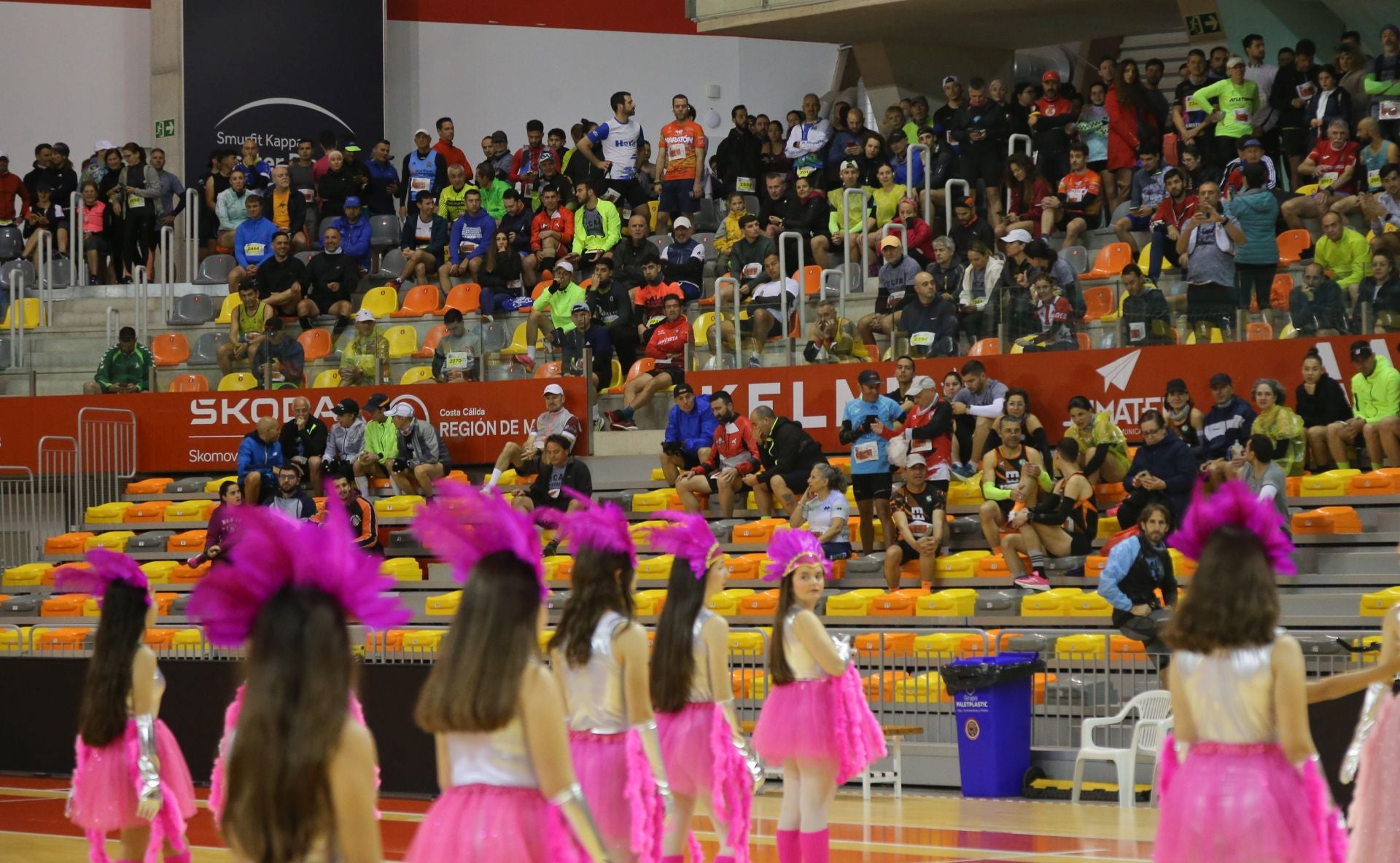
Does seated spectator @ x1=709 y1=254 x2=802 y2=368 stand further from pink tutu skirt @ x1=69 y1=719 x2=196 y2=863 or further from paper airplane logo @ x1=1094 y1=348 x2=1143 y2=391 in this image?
pink tutu skirt @ x1=69 y1=719 x2=196 y2=863

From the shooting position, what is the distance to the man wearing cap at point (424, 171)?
2431 cm

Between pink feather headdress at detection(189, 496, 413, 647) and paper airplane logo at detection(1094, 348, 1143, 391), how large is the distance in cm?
1298

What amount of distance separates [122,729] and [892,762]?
703 centimetres

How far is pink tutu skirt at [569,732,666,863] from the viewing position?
6.50m

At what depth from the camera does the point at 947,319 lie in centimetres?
1716

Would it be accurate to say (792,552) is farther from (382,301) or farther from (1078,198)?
(382,301)

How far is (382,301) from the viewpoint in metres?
22.3

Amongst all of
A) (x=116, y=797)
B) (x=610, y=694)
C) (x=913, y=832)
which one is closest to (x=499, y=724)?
(x=610, y=694)

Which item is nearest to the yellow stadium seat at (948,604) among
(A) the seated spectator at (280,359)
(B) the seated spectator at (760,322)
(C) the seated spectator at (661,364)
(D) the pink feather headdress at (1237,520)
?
(B) the seated spectator at (760,322)

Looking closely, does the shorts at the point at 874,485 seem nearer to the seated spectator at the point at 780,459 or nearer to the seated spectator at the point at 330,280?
the seated spectator at the point at 780,459

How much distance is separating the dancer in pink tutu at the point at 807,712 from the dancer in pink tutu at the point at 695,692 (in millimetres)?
642

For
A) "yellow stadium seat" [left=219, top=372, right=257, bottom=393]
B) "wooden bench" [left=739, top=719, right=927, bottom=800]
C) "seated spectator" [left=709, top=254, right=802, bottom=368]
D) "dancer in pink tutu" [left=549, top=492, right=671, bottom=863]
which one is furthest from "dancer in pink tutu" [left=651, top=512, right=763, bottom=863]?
"yellow stadium seat" [left=219, top=372, right=257, bottom=393]

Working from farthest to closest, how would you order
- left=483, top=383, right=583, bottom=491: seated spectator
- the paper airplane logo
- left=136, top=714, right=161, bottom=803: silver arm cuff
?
1. left=483, top=383, right=583, bottom=491: seated spectator
2. the paper airplane logo
3. left=136, top=714, right=161, bottom=803: silver arm cuff

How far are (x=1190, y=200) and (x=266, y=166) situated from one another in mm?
13961
